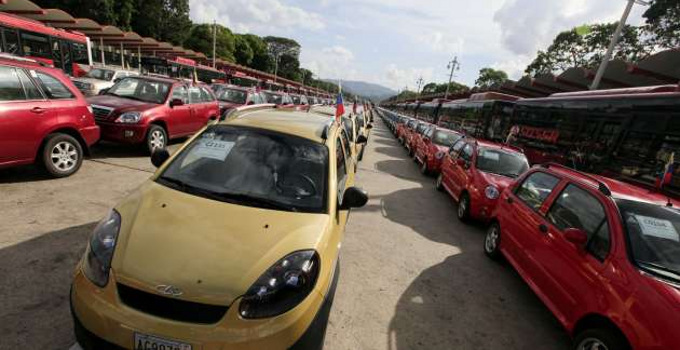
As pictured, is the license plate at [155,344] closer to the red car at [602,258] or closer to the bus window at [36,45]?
the red car at [602,258]

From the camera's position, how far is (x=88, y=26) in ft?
85.5

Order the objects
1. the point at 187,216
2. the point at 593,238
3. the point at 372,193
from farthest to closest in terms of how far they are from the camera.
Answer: the point at 372,193 < the point at 593,238 < the point at 187,216

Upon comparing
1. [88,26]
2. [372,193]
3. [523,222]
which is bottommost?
[372,193]

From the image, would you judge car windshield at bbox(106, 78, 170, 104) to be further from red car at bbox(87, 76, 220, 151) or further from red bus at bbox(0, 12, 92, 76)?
red bus at bbox(0, 12, 92, 76)

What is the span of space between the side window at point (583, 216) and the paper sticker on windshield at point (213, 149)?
3645 millimetres

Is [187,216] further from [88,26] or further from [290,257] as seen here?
[88,26]

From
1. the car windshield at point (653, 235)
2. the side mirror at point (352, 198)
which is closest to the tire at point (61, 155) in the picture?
the side mirror at point (352, 198)

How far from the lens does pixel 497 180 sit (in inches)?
268

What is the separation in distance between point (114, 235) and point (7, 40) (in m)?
18.1

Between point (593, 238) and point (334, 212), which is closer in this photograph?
point (334, 212)

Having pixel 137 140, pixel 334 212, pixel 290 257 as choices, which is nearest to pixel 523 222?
pixel 334 212

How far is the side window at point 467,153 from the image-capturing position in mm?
7768

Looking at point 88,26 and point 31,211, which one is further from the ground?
point 88,26

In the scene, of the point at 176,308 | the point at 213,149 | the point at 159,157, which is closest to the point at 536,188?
the point at 213,149
